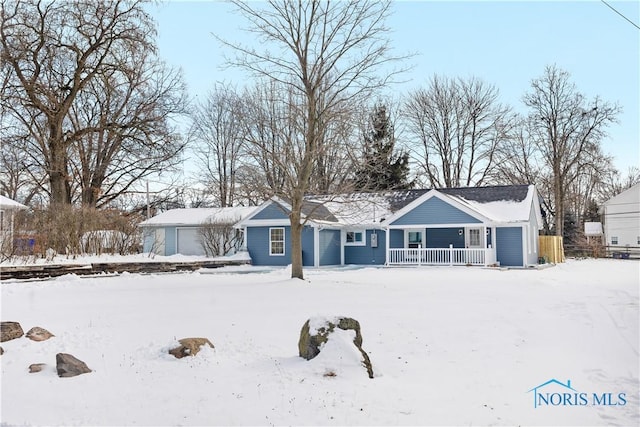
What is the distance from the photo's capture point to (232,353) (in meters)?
7.41

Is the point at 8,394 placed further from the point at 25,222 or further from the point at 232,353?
the point at 25,222

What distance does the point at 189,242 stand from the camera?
30.4 meters

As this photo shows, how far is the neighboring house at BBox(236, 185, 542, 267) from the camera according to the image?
23.8m

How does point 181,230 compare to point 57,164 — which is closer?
point 57,164

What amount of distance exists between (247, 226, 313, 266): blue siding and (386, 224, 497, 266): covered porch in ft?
12.9

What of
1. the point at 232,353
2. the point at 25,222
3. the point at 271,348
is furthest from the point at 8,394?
the point at 25,222

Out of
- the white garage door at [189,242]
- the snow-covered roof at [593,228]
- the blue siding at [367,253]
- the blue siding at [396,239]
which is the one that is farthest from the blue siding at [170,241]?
the snow-covered roof at [593,228]

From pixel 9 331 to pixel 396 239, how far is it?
20.2m

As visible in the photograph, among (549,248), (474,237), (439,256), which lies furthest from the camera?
(549,248)

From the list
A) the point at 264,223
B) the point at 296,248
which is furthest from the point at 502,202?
the point at 296,248

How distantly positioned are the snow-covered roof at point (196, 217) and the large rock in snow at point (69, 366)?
2241 cm

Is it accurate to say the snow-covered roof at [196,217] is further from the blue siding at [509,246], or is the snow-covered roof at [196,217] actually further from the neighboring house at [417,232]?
the blue siding at [509,246]

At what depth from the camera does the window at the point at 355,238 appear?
26469 millimetres

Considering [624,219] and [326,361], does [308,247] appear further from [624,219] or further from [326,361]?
[624,219]
